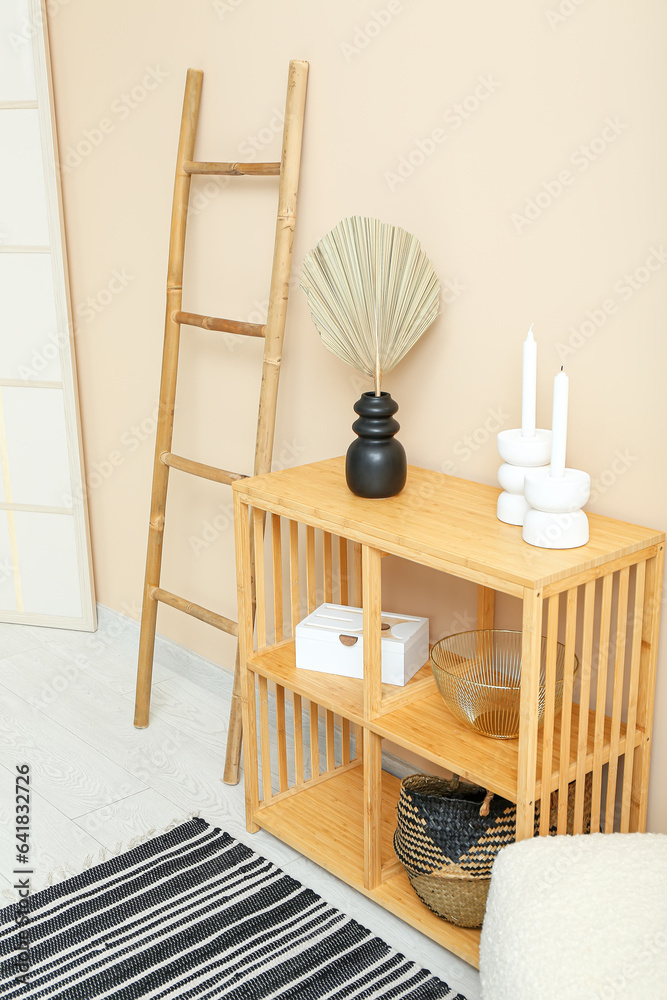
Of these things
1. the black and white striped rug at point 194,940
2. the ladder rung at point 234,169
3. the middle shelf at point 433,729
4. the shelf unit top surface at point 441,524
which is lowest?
the black and white striped rug at point 194,940

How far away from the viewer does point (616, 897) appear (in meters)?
1.34

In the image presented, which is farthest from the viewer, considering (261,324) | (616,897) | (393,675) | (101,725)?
(101,725)

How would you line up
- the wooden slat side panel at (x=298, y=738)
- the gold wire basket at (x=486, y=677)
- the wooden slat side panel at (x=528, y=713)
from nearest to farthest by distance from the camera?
the wooden slat side panel at (x=528, y=713)
the gold wire basket at (x=486, y=677)
the wooden slat side panel at (x=298, y=738)

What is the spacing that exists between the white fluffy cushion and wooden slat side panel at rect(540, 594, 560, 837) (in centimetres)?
7

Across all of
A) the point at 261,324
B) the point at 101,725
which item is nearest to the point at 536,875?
the point at 261,324

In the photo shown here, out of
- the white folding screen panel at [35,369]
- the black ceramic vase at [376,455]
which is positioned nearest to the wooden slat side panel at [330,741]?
the black ceramic vase at [376,455]

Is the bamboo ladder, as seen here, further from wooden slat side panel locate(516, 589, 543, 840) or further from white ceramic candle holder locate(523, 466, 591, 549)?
wooden slat side panel locate(516, 589, 543, 840)

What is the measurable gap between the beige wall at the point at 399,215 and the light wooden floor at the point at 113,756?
0.21 meters

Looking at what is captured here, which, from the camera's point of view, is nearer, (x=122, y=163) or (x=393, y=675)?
(x=393, y=675)

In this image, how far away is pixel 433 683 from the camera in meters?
1.89

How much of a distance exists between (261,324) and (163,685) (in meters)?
1.16

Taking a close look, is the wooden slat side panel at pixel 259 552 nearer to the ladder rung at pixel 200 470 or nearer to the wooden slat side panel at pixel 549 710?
the ladder rung at pixel 200 470

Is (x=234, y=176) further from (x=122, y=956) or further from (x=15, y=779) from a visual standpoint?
(x=122, y=956)

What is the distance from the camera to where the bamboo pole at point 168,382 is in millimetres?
2336
